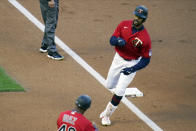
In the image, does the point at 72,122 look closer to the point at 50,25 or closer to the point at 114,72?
the point at 114,72

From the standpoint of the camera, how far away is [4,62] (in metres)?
10.6

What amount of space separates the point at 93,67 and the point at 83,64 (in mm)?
243

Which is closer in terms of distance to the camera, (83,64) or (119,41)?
(119,41)

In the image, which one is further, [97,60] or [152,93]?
[97,60]

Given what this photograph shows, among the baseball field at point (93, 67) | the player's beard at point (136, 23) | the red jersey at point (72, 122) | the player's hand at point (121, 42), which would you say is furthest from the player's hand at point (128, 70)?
the red jersey at point (72, 122)

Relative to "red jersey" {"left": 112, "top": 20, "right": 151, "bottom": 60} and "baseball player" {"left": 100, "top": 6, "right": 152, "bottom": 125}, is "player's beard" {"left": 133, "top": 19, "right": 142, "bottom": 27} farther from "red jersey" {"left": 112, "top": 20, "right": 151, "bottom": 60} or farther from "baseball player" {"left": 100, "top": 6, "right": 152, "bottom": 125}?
"red jersey" {"left": 112, "top": 20, "right": 151, "bottom": 60}

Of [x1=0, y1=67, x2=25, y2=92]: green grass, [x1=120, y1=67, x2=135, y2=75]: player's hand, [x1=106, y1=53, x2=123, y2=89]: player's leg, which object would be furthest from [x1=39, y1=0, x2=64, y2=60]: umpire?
[x1=120, y1=67, x2=135, y2=75]: player's hand

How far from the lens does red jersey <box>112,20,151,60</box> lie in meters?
8.36

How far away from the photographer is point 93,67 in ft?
35.9

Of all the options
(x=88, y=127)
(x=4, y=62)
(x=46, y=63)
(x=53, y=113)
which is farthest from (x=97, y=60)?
(x=88, y=127)

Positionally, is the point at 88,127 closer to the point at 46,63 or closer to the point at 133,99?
the point at 133,99

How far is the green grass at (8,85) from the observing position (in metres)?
9.45

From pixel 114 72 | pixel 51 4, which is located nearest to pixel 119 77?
pixel 114 72

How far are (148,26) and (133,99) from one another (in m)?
4.27
